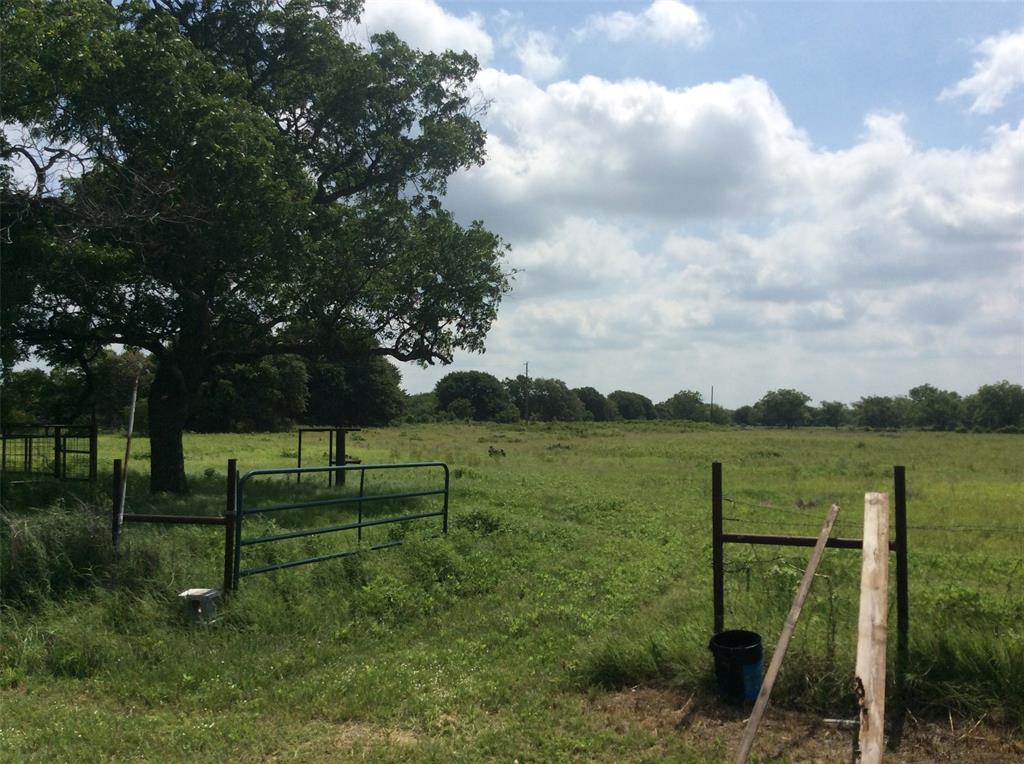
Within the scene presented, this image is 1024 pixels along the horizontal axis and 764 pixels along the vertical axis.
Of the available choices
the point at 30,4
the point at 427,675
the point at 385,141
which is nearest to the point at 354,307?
the point at 385,141

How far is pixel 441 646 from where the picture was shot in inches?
274

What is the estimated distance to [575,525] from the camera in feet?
45.4

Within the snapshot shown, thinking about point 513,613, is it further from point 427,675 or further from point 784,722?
point 784,722

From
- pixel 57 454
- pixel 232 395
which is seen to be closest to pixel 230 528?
pixel 57 454

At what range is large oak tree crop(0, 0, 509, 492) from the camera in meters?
12.2

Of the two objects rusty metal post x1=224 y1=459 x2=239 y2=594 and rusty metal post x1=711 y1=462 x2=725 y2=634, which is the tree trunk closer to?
rusty metal post x1=224 y1=459 x2=239 y2=594

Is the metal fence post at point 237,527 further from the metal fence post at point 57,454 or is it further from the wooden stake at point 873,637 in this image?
the metal fence post at point 57,454

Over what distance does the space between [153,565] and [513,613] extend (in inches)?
136

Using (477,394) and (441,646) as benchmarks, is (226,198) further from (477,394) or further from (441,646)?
(477,394)

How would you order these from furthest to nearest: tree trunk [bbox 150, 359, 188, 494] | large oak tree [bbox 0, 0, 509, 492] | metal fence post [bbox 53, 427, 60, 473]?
metal fence post [bbox 53, 427, 60, 473] → tree trunk [bbox 150, 359, 188, 494] → large oak tree [bbox 0, 0, 509, 492]

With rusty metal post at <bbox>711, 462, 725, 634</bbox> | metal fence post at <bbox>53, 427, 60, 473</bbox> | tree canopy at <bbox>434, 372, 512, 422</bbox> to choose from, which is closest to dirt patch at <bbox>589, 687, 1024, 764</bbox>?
rusty metal post at <bbox>711, 462, 725, 634</bbox>

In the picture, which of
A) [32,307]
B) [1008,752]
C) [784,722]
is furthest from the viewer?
[32,307]

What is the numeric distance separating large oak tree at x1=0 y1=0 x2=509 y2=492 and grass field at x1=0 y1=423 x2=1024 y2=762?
560 cm

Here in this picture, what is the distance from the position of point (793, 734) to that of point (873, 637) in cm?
95
